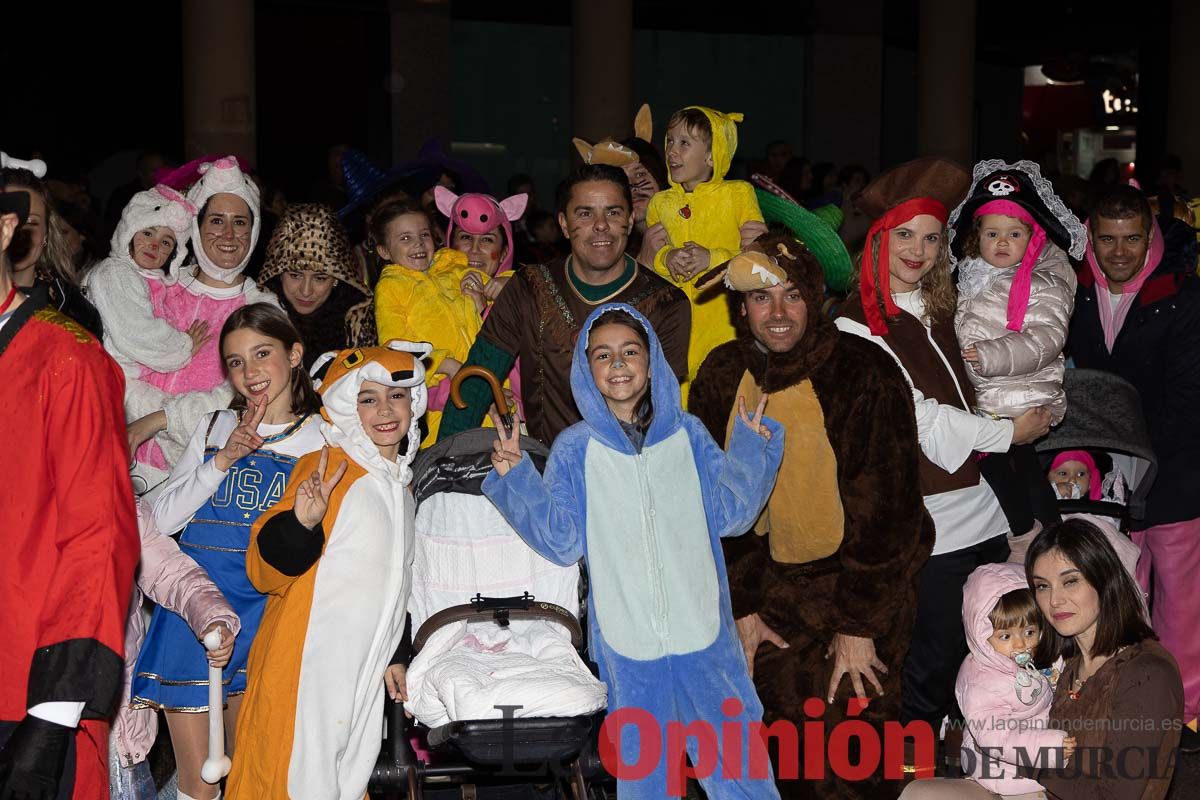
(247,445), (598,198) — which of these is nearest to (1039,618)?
(598,198)

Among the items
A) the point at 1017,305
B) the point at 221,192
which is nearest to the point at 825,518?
the point at 1017,305

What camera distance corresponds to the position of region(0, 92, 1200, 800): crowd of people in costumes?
374 centimetres

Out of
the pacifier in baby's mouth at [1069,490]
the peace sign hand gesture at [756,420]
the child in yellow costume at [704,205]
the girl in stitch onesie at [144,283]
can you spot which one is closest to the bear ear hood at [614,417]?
the peace sign hand gesture at [756,420]

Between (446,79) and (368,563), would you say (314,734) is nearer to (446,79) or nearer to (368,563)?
(368,563)

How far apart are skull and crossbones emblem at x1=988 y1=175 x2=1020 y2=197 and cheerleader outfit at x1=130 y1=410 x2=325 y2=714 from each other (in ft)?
8.48

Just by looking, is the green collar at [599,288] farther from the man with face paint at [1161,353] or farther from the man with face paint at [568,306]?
the man with face paint at [1161,353]

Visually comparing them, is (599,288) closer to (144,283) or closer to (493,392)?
(493,392)

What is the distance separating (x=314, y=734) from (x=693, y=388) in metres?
1.59

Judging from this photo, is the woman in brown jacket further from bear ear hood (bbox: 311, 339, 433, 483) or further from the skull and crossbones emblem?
bear ear hood (bbox: 311, 339, 433, 483)

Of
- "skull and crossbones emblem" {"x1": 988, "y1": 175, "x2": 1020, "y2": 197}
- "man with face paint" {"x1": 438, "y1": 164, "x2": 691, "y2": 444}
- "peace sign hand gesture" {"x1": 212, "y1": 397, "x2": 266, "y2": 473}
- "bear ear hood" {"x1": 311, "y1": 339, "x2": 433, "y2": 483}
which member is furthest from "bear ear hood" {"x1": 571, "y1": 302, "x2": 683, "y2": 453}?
"skull and crossbones emblem" {"x1": 988, "y1": 175, "x2": 1020, "y2": 197}

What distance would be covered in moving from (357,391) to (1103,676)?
2347mm

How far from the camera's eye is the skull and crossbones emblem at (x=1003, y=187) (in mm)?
4582

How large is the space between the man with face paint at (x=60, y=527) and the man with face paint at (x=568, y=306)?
6.46 ft

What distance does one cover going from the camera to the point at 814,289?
4.02 meters
